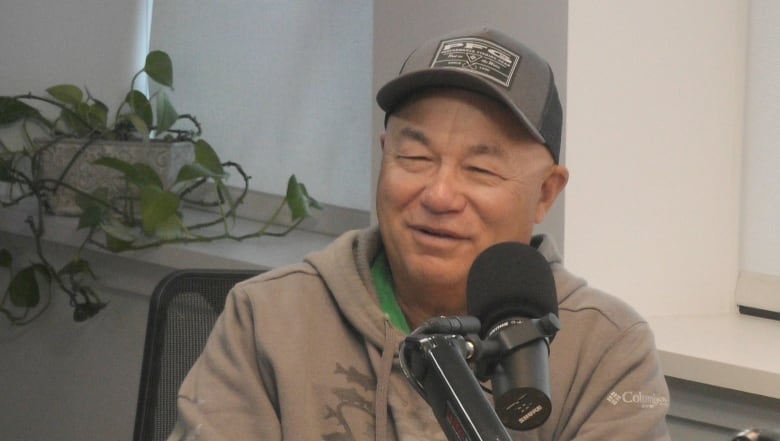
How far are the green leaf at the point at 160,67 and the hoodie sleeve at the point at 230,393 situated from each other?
1821mm

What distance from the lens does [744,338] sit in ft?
6.40

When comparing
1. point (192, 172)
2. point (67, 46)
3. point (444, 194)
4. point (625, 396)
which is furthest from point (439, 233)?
point (67, 46)

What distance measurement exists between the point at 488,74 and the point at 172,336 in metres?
0.64

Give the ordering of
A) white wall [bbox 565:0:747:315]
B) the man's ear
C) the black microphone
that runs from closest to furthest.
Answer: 1. the black microphone
2. the man's ear
3. white wall [bbox 565:0:747:315]

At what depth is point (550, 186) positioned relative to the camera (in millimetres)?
1350

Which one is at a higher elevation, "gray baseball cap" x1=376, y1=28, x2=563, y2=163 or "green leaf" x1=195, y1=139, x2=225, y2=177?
"gray baseball cap" x1=376, y1=28, x2=563, y2=163

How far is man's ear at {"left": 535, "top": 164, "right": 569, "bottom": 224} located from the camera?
1.33 meters

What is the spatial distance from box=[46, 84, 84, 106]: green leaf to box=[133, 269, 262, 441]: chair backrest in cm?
167

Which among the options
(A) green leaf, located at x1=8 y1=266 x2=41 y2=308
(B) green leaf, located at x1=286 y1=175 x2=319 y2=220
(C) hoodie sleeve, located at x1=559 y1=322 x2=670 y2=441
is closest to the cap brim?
(C) hoodie sleeve, located at x1=559 y1=322 x2=670 y2=441

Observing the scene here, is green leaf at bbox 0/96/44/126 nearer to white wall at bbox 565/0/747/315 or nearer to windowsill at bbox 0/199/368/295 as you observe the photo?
windowsill at bbox 0/199/368/295

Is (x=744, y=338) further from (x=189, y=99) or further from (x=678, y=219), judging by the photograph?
(x=189, y=99)

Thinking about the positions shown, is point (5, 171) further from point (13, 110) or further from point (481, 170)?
point (481, 170)

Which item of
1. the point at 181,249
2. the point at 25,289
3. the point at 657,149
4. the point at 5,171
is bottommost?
the point at 25,289

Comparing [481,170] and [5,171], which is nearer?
[481,170]
